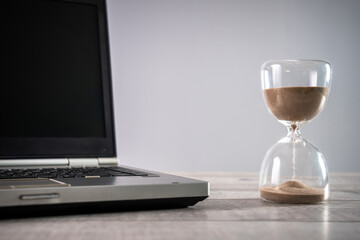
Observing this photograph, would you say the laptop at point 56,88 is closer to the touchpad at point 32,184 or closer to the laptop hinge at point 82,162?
the laptop hinge at point 82,162

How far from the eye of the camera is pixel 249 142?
2.79m

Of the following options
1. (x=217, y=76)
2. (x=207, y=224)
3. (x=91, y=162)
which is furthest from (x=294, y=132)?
(x=217, y=76)

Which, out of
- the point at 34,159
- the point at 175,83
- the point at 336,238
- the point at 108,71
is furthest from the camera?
the point at 175,83

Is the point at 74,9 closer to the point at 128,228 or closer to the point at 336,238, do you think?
the point at 128,228

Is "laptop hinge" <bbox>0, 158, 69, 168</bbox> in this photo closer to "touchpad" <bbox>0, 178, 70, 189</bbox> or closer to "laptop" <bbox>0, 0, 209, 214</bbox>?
"laptop" <bbox>0, 0, 209, 214</bbox>

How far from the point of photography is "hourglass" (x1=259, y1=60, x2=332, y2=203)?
72 centimetres

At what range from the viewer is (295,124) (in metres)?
0.75

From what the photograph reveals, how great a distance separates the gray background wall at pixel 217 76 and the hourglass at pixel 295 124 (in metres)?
1.97

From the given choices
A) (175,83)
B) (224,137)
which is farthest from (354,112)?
(175,83)

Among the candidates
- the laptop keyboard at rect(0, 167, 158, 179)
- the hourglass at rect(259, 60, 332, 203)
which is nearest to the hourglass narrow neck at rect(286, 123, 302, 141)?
the hourglass at rect(259, 60, 332, 203)

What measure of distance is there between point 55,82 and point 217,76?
5.98 feet

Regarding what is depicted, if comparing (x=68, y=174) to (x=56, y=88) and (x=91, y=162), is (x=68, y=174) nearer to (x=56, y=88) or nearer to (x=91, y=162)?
Result: (x=91, y=162)

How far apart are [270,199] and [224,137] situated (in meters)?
2.04

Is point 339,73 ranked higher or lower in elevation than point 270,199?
higher
